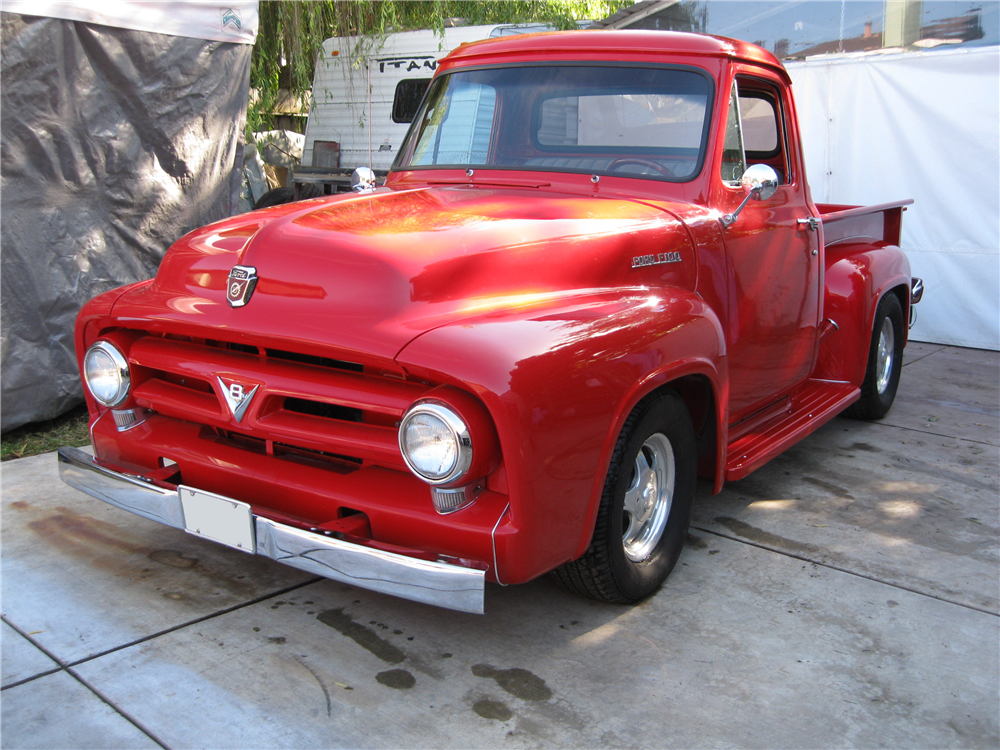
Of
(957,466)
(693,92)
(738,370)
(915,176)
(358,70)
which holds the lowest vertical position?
(957,466)

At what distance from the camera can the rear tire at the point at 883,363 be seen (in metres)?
4.87

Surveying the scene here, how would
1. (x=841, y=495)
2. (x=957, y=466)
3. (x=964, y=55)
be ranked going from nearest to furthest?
(x=841, y=495) → (x=957, y=466) → (x=964, y=55)

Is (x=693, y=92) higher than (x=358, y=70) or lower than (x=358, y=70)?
lower

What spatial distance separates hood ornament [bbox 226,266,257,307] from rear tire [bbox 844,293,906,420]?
3.45 metres

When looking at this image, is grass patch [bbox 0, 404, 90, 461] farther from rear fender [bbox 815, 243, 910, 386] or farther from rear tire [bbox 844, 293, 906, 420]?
rear tire [bbox 844, 293, 906, 420]

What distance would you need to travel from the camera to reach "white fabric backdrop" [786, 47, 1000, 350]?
704cm

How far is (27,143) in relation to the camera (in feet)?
15.0

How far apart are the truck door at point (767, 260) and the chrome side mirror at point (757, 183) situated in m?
0.04

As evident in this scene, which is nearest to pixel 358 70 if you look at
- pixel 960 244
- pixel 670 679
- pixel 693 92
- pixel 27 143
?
pixel 27 143

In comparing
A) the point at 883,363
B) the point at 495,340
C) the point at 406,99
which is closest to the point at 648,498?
the point at 495,340

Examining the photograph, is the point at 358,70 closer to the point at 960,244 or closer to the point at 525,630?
the point at 960,244

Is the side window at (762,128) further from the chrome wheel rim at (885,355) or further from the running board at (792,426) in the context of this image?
the chrome wheel rim at (885,355)

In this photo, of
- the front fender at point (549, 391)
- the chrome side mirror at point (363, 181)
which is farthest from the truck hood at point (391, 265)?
the chrome side mirror at point (363, 181)

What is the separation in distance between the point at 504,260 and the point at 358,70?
27.1 ft
